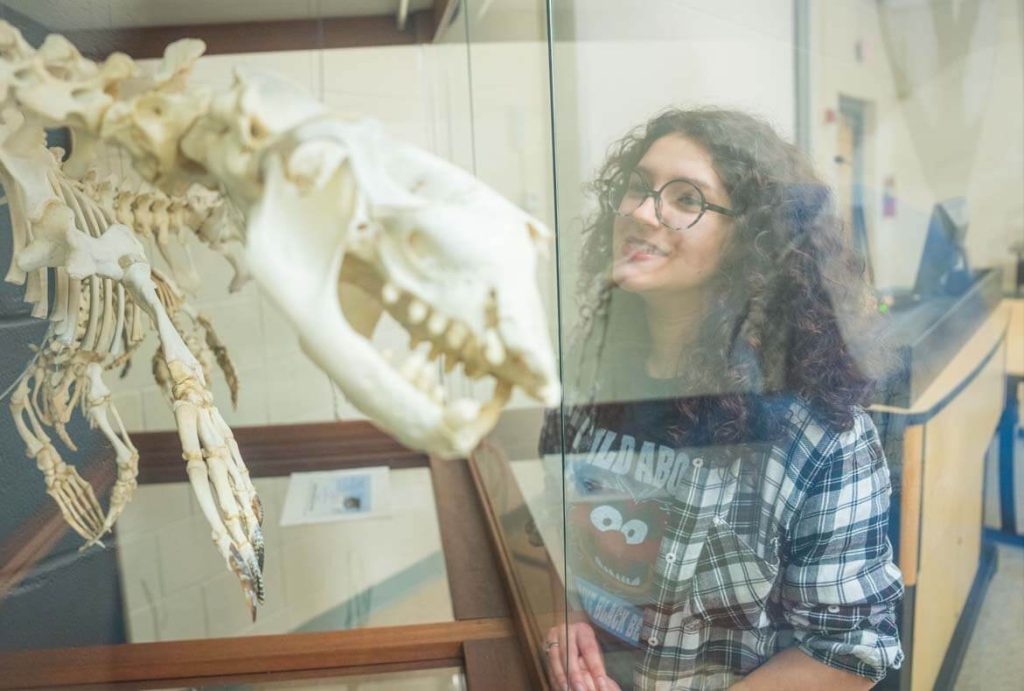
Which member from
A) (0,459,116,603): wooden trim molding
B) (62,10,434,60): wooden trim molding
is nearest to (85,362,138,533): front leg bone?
(0,459,116,603): wooden trim molding

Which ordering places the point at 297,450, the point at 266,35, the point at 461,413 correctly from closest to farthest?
1. the point at 461,413
2. the point at 266,35
3. the point at 297,450

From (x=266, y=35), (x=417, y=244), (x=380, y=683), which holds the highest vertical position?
(x=266, y=35)

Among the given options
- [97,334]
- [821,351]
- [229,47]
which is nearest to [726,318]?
[821,351]

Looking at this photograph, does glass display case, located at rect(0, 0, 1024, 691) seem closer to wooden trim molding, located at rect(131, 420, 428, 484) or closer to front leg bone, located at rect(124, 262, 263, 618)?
front leg bone, located at rect(124, 262, 263, 618)

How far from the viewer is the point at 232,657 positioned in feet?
3.28

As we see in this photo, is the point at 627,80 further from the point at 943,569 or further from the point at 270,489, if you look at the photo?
the point at 270,489

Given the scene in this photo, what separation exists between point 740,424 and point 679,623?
239 millimetres

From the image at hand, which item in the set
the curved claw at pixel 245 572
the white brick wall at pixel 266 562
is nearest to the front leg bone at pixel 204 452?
the curved claw at pixel 245 572

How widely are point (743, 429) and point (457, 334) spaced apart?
1.39 feet

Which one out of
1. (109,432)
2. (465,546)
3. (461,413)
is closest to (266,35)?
(109,432)

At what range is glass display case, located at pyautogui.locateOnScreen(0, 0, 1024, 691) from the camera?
51 cm

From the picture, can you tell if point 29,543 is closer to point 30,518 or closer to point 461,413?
point 30,518

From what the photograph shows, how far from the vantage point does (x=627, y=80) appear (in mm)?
947

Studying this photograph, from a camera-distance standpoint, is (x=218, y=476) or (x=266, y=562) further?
(x=266, y=562)
